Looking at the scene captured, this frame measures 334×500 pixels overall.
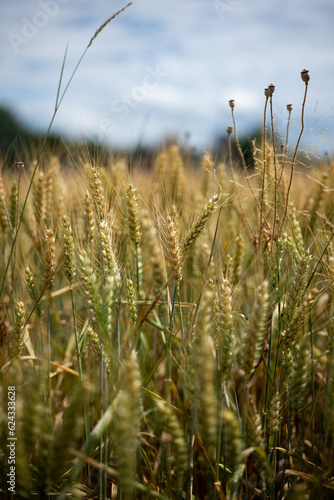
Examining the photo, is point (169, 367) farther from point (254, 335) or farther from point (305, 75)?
point (305, 75)

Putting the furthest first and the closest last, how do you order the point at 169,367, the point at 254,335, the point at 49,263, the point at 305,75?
the point at 49,263 < the point at 169,367 < the point at 305,75 < the point at 254,335

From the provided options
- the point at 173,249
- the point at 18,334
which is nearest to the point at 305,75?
the point at 173,249

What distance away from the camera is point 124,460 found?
74cm

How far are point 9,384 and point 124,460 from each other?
0.62 m

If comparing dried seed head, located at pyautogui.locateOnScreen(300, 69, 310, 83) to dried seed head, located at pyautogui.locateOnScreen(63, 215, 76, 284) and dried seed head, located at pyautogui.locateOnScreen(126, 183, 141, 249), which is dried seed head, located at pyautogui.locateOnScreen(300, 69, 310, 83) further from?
dried seed head, located at pyautogui.locateOnScreen(63, 215, 76, 284)

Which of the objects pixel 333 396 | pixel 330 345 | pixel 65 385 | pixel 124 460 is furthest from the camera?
pixel 65 385

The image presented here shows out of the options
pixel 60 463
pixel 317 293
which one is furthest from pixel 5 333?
pixel 317 293

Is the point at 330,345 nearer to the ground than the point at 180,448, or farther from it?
farther from it

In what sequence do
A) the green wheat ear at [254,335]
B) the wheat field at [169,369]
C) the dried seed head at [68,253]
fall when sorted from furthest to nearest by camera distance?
the dried seed head at [68,253]
the green wheat ear at [254,335]
the wheat field at [169,369]

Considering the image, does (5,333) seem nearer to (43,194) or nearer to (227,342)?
(43,194)

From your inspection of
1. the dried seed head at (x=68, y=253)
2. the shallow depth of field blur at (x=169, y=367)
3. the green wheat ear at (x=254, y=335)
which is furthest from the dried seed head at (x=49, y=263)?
the green wheat ear at (x=254, y=335)

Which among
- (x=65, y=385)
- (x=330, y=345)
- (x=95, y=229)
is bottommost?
(x=65, y=385)

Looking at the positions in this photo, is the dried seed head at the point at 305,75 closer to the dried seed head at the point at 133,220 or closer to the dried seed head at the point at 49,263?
the dried seed head at the point at 133,220

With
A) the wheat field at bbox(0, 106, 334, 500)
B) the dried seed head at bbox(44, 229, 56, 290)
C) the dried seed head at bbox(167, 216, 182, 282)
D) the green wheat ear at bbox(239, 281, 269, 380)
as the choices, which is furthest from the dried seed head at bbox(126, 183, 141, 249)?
the green wheat ear at bbox(239, 281, 269, 380)
